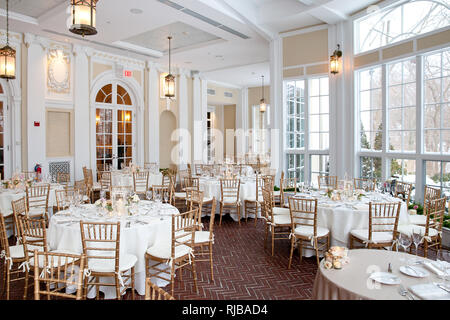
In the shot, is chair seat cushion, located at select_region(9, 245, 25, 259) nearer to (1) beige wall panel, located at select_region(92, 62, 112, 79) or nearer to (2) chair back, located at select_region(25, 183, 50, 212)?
(2) chair back, located at select_region(25, 183, 50, 212)

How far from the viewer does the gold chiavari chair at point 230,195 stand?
7.34 m

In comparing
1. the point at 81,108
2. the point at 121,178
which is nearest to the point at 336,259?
the point at 121,178

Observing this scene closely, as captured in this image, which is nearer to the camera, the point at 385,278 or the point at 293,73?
the point at 385,278

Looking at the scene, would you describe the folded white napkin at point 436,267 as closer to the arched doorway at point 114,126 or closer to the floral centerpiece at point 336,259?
the floral centerpiece at point 336,259

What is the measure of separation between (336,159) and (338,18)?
351 cm

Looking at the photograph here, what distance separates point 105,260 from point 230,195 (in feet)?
13.4

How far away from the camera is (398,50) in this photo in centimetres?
715

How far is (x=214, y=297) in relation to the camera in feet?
13.0

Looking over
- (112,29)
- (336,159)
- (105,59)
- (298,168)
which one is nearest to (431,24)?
(336,159)

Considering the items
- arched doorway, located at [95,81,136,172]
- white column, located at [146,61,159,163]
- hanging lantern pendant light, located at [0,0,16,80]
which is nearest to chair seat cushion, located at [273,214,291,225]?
hanging lantern pendant light, located at [0,0,16,80]

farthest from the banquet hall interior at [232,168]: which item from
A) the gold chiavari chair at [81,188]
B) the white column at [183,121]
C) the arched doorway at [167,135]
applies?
the arched doorway at [167,135]

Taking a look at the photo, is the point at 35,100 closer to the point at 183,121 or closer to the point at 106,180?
the point at 106,180

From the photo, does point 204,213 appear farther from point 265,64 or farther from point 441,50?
point 265,64

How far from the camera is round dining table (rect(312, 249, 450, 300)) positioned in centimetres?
230
